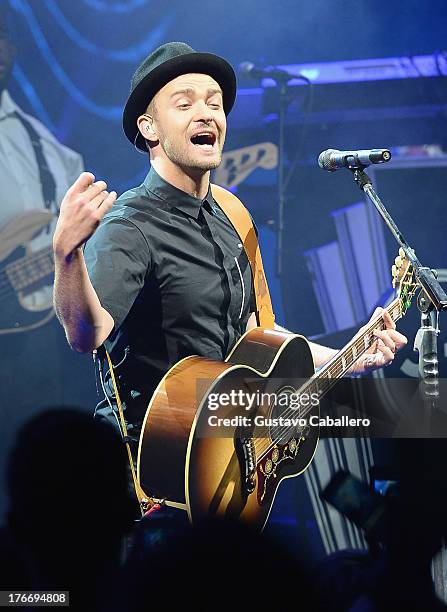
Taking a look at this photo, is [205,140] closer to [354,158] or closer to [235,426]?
[354,158]

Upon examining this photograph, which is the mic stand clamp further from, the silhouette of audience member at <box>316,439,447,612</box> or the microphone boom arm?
the silhouette of audience member at <box>316,439,447,612</box>

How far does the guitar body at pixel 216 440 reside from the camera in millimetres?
2512

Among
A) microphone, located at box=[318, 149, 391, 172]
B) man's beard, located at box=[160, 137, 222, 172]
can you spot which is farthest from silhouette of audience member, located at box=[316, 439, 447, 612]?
man's beard, located at box=[160, 137, 222, 172]

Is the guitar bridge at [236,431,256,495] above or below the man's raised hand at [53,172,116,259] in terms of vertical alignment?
below

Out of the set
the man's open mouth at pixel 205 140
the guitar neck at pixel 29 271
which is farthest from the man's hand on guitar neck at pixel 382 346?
the guitar neck at pixel 29 271

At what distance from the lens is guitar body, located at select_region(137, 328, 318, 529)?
2512mm

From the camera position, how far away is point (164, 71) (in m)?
2.91

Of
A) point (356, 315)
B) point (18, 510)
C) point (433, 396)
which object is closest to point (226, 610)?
point (18, 510)

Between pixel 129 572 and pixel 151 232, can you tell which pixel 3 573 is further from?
pixel 151 232

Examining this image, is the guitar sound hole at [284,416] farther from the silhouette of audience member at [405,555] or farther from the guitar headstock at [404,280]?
the guitar headstock at [404,280]

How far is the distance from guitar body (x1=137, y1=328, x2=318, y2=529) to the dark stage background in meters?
2.04

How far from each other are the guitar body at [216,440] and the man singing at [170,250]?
0.54 ft

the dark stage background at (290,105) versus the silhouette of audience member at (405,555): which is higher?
the dark stage background at (290,105)

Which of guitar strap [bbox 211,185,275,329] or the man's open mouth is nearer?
the man's open mouth
